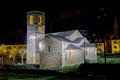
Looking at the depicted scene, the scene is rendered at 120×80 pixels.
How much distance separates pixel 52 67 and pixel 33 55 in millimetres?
9374

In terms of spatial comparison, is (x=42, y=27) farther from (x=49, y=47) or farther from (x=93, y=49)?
(x=93, y=49)

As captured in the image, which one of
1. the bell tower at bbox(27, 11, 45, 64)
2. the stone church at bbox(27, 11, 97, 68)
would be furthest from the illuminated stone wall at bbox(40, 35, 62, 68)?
the bell tower at bbox(27, 11, 45, 64)

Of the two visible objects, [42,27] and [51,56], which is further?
[42,27]

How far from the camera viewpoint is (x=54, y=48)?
52.1 m

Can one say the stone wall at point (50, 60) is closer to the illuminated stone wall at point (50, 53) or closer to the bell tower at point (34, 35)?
the illuminated stone wall at point (50, 53)

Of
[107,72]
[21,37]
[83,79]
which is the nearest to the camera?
[83,79]

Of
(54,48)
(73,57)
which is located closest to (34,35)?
(54,48)

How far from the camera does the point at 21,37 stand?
343 feet

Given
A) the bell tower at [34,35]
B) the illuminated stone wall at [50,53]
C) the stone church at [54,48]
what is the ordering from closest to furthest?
the illuminated stone wall at [50,53]
the stone church at [54,48]
the bell tower at [34,35]

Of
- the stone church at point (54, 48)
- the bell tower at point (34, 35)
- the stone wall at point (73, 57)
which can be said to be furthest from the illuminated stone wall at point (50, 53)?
the bell tower at point (34, 35)

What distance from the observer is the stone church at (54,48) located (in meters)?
51.4

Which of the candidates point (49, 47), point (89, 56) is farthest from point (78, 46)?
point (49, 47)

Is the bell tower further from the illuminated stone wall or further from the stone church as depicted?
the illuminated stone wall

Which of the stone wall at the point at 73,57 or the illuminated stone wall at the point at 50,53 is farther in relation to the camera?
the stone wall at the point at 73,57
